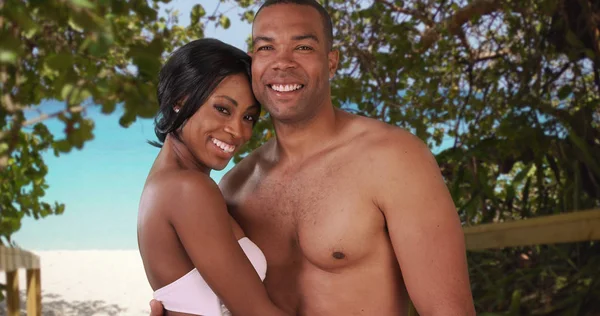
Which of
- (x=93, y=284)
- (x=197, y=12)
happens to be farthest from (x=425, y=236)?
(x=93, y=284)

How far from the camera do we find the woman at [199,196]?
1900 mm

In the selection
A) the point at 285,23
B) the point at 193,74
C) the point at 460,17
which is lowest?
the point at 193,74

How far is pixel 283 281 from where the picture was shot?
2146 mm

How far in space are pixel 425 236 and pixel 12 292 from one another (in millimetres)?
2527

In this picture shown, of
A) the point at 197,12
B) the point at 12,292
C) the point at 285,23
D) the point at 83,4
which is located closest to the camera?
the point at 83,4

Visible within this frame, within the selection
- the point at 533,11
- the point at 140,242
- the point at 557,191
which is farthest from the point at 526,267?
the point at 140,242

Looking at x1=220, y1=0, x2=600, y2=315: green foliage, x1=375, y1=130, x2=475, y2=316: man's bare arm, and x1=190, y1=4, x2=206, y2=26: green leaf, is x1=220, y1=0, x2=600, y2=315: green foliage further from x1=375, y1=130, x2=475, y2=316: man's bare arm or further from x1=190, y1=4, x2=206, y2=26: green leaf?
x1=375, y1=130, x2=475, y2=316: man's bare arm

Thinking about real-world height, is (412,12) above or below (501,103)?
above

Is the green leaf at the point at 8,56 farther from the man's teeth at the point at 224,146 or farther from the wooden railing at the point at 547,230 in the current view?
the wooden railing at the point at 547,230

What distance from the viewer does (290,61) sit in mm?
2102

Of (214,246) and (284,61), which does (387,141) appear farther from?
(214,246)

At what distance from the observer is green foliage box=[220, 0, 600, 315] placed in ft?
13.3

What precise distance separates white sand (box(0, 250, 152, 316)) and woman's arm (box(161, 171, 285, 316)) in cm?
789

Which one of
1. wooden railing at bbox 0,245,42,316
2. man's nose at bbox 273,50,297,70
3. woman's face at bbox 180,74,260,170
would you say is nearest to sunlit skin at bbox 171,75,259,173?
woman's face at bbox 180,74,260,170
